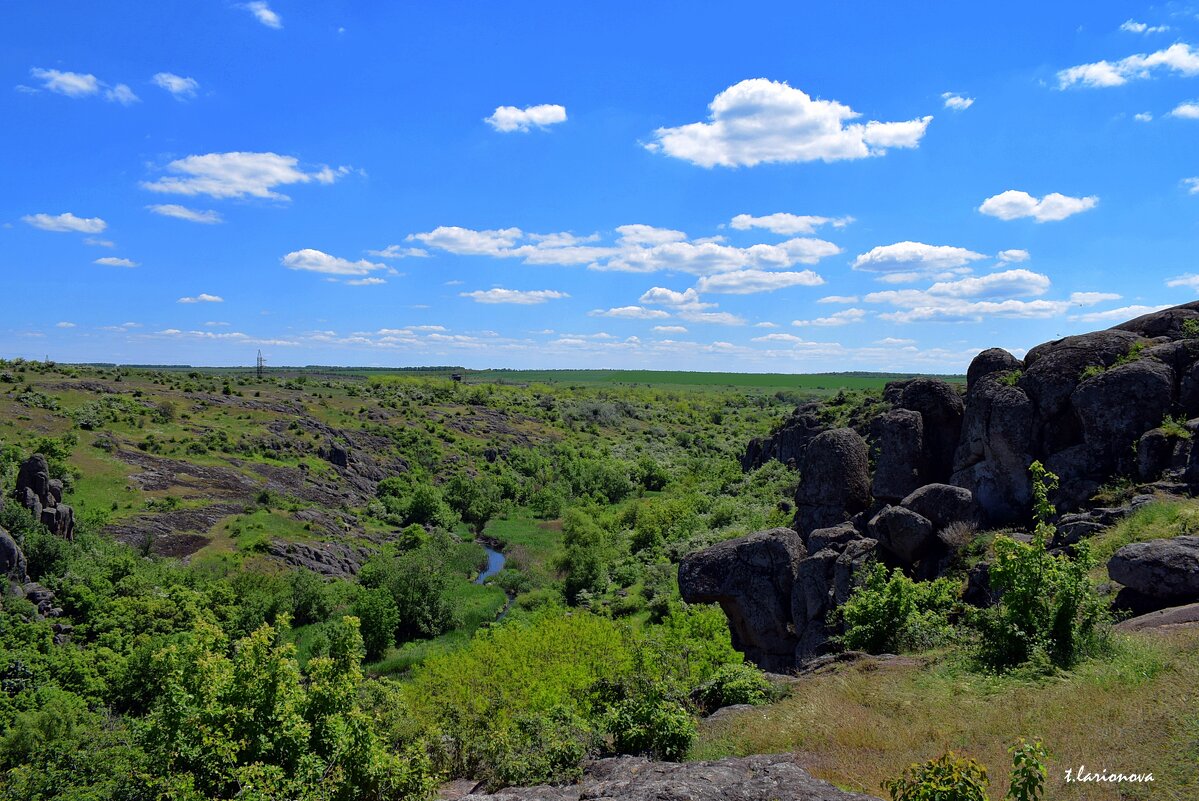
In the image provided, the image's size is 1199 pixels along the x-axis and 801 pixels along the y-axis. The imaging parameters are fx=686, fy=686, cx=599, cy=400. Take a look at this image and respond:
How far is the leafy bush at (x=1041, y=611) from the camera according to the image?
14938 mm

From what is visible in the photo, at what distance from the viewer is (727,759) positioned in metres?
14.1

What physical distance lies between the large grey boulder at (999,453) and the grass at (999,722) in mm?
9984

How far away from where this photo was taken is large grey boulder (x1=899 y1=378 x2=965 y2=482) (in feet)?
95.6

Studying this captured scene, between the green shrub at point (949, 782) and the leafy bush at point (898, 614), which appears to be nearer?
the green shrub at point (949, 782)

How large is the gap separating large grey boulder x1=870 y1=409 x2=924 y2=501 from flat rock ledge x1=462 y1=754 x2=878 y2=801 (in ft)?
56.7

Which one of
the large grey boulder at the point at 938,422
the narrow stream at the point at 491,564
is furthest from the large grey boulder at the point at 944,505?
the narrow stream at the point at 491,564

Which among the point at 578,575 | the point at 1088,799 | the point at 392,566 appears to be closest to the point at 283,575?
the point at 392,566

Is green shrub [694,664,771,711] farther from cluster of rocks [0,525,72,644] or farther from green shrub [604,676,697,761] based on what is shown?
cluster of rocks [0,525,72,644]

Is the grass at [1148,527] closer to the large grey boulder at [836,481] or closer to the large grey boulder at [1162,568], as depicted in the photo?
the large grey boulder at [1162,568]

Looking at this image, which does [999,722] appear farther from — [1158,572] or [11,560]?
[11,560]

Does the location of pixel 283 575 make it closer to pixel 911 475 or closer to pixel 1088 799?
pixel 911 475

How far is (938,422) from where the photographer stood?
29.9m

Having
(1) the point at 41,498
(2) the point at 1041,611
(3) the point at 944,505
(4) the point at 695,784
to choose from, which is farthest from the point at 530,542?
(4) the point at 695,784

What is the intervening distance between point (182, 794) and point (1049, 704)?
16.4 metres
